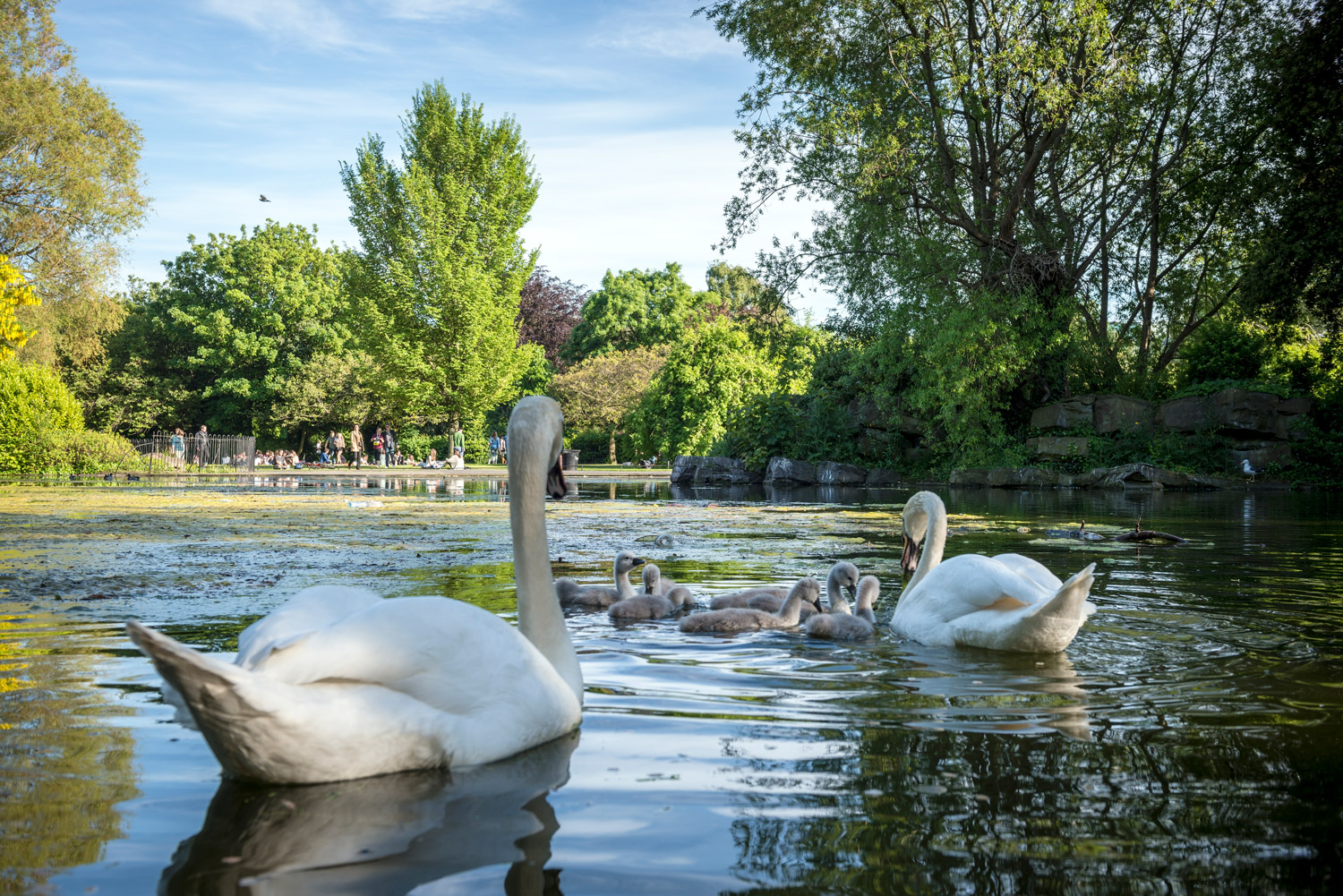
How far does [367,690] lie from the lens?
9.99 ft

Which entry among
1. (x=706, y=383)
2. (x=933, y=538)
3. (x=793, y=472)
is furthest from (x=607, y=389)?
(x=933, y=538)

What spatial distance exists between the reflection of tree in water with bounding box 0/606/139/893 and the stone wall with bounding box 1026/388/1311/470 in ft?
84.2

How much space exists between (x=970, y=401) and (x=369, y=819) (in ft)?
82.2

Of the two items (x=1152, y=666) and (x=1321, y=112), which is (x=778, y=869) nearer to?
(x=1152, y=666)

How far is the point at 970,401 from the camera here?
26281mm

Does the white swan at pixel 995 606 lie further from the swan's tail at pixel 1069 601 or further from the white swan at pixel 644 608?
the white swan at pixel 644 608

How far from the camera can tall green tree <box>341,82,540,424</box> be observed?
39.2 metres

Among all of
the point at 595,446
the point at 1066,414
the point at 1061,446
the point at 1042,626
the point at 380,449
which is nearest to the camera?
the point at 1042,626

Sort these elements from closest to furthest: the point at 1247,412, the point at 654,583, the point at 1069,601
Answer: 1. the point at 1069,601
2. the point at 654,583
3. the point at 1247,412

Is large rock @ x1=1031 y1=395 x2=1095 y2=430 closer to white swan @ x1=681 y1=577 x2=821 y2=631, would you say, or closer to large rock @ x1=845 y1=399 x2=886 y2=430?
large rock @ x1=845 y1=399 x2=886 y2=430

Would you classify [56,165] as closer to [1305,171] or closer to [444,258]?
[444,258]

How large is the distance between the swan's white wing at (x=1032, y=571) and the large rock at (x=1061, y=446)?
2204 cm

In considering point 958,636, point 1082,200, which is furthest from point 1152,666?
point 1082,200

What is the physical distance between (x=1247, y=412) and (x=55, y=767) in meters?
27.9
